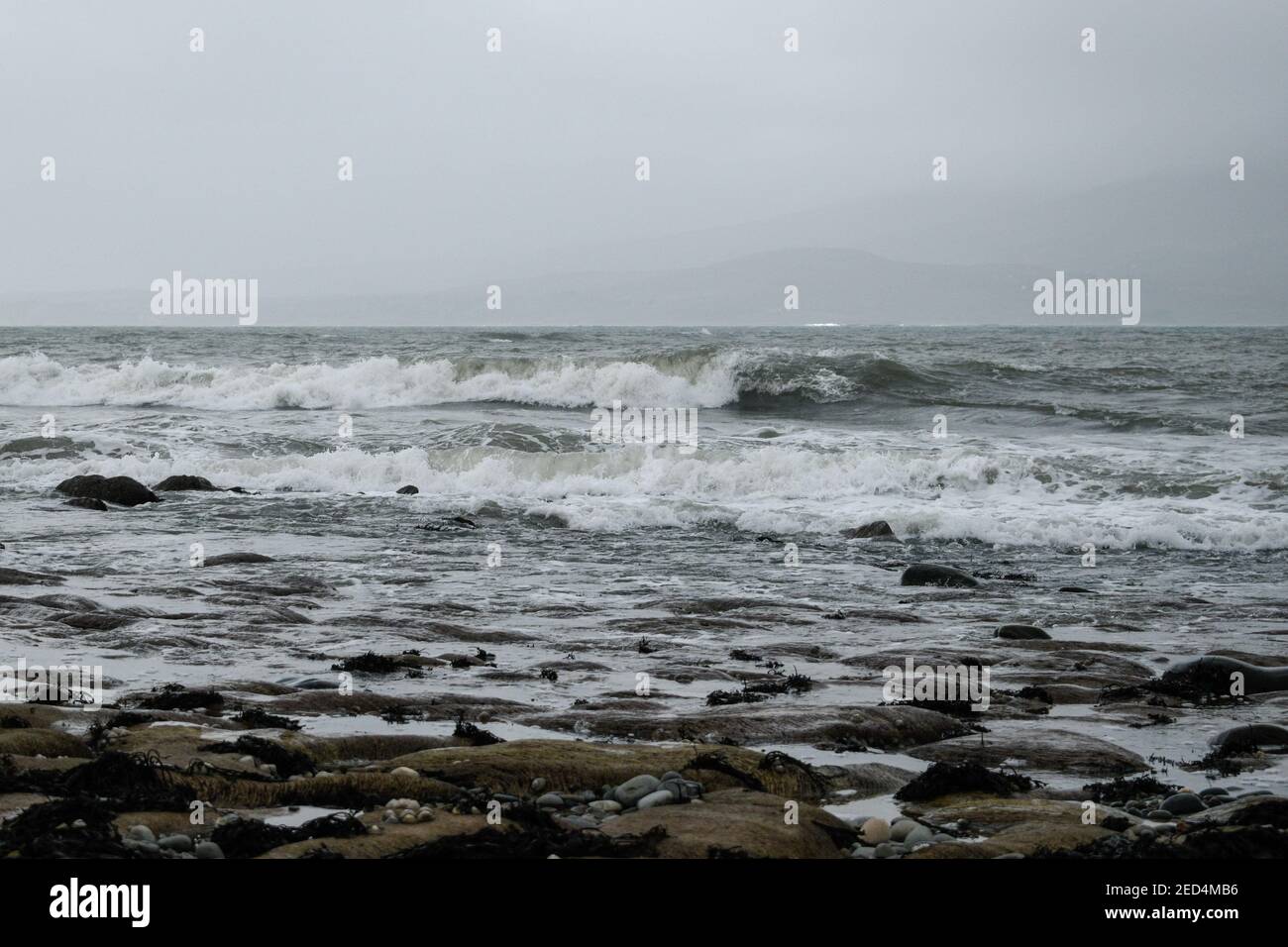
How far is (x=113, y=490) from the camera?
59.6 ft

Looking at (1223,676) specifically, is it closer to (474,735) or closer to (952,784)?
(952,784)

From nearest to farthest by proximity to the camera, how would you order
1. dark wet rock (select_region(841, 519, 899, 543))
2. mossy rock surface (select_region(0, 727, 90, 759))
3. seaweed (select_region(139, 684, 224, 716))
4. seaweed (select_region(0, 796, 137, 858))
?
seaweed (select_region(0, 796, 137, 858)), mossy rock surface (select_region(0, 727, 90, 759)), seaweed (select_region(139, 684, 224, 716)), dark wet rock (select_region(841, 519, 899, 543))

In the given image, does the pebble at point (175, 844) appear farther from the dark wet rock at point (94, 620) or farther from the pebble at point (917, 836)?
the dark wet rock at point (94, 620)

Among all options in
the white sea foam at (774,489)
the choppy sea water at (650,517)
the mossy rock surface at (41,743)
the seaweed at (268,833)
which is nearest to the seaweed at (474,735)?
the choppy sea water at (650,517)

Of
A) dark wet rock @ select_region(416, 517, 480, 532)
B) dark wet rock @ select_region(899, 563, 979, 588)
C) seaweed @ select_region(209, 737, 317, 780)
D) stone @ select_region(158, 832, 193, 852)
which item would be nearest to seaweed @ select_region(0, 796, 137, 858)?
stone @ select_region(158, 832, 193, 852)

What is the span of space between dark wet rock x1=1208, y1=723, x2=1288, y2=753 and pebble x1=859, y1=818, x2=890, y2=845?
2660 mm

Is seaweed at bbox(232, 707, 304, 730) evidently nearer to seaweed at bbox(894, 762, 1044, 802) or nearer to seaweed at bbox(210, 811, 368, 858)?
seaweed at bbox(210, 811, 368, 858)

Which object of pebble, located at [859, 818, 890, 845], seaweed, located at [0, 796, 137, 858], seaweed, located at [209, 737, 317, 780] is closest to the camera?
seaweed, located at [0, 796, 137, 858]

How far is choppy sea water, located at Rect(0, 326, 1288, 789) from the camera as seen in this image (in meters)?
8.86

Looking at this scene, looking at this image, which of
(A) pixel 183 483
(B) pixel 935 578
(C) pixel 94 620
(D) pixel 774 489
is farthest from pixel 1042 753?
(A) pixel 183 483

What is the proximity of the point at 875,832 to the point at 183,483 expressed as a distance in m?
17.5
